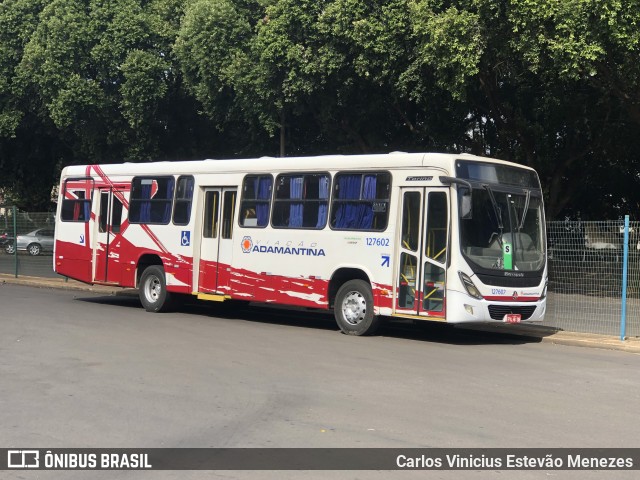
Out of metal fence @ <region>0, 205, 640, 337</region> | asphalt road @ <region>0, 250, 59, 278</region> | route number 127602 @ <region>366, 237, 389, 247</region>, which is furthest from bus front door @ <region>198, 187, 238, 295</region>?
asphalt road @ <region>0, 250, 59, 278</region>

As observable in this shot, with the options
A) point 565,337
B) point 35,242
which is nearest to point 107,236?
point 35,242

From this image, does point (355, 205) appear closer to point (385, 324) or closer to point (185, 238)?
point (385, 324)

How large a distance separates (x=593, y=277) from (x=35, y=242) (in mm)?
18129

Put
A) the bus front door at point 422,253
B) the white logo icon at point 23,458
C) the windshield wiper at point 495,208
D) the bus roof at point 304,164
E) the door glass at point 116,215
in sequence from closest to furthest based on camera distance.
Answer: the white logo icon at point 23,458, the bus front door at point 422,253, the windshield wiper at point 495,208, the bus roof at point 304,164, the door glass at point 116,215

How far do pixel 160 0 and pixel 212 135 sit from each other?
17.8 ft

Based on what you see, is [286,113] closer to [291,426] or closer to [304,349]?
[304,349]

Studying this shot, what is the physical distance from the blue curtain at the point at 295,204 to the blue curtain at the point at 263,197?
59 centimetres

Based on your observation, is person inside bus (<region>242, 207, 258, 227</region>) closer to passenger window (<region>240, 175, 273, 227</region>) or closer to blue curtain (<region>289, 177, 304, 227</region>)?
passenger window (<region>240, 175, 273, 227</region>)

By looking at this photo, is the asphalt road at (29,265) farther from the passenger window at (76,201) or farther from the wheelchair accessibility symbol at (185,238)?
the wheelchair accessibility symbol at (185,238)

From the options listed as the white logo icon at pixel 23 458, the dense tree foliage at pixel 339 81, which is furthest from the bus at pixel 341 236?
the white logo icon at pixel 23 458

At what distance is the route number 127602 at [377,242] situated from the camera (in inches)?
585

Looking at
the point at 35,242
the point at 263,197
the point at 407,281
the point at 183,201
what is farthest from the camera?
the point at 35,242

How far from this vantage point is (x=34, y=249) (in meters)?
27.3

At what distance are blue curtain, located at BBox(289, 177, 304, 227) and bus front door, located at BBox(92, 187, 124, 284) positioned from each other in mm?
5100
